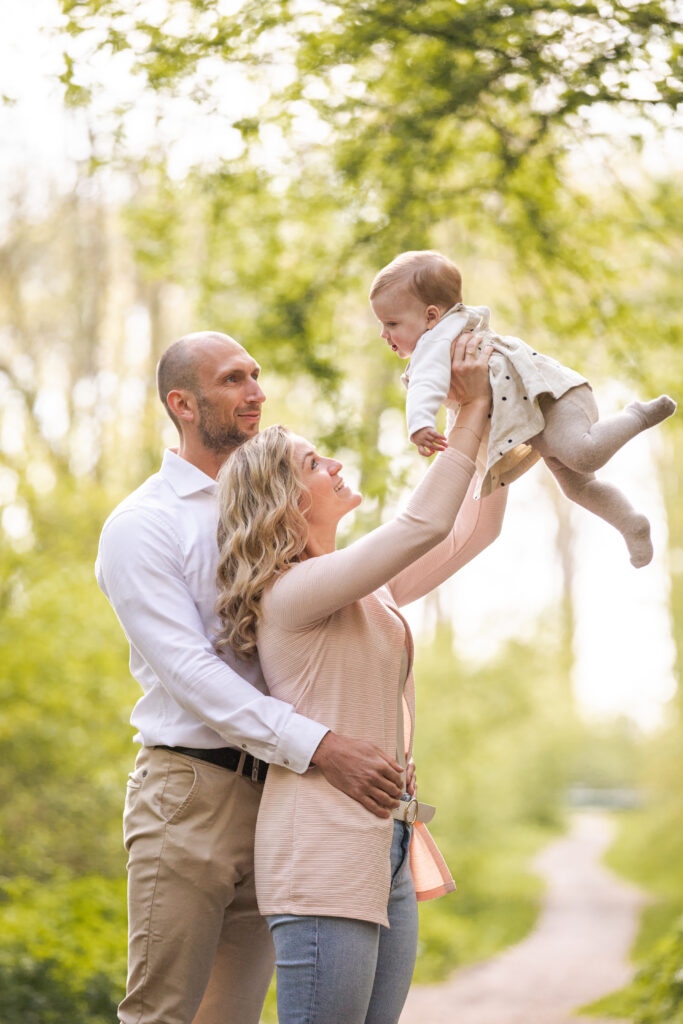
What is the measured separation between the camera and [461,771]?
15.5 meters

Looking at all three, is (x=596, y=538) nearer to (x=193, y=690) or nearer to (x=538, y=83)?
(x=538, y=83)

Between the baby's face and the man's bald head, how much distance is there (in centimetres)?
41

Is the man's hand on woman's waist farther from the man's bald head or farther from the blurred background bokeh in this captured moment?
the blurred background bokeh

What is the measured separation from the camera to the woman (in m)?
2.23

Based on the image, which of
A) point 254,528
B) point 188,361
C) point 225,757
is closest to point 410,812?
point 225,757

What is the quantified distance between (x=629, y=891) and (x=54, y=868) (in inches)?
380

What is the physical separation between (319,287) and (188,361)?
4.82 m

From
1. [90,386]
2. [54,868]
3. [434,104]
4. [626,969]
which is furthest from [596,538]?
[434,104]

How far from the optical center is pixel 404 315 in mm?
2836

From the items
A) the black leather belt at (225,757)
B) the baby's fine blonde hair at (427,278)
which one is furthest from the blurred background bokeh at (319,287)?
the black leather belt at (225,757)

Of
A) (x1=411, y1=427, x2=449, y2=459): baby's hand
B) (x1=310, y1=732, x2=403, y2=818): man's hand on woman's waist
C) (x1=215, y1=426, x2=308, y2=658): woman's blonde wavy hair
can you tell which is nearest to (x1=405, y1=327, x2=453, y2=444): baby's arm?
(x1=411, y1=427, x2=449, y2=459): baby's hand

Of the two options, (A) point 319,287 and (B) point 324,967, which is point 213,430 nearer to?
(B) point 324,967

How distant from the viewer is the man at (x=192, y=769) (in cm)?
235

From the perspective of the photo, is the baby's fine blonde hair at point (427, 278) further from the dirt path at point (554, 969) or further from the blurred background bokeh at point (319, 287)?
the dirt path at point (554, 969)
